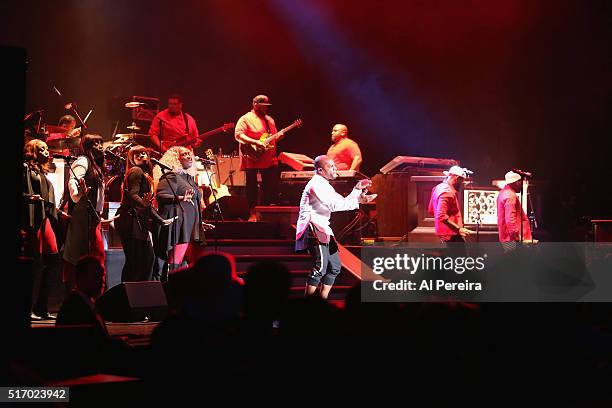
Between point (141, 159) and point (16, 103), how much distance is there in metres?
5.89

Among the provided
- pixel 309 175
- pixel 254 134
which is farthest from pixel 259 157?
pixel 309 175

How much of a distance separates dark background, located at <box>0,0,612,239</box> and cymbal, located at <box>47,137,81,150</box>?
8.27ft

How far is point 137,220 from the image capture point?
9609mm

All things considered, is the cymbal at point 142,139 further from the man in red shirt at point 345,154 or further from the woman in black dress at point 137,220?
the woman in black dress at point 137,220

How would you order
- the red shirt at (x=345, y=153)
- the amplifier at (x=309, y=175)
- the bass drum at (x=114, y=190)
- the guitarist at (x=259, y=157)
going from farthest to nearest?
the red shirt at (x=345, y=153), the guitarist at (x=259, y=157), the amplifier at (x=309, y=175), the bass drum at (x=114, y=190)

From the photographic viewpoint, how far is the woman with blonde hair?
334 inches

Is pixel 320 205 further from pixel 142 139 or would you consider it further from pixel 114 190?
pixel 142 139

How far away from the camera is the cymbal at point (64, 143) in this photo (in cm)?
1319

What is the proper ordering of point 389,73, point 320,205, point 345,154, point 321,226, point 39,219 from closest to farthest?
point 39,219
point 321,226
point 320,205
point 345,154
point 389,73

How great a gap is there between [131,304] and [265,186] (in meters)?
5.64

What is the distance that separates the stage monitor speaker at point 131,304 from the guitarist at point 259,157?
492 centimetres

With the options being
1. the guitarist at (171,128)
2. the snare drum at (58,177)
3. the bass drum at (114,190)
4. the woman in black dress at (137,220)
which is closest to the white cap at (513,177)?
the guitarist at (171,128)

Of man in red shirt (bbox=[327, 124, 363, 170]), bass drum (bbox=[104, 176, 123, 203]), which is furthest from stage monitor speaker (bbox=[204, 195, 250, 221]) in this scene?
bass drum (bbox=[104, 176, 123, 203])

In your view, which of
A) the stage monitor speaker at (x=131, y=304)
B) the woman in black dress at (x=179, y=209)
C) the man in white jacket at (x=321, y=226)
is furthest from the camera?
the woman in black dress at (x=179, y=209)
